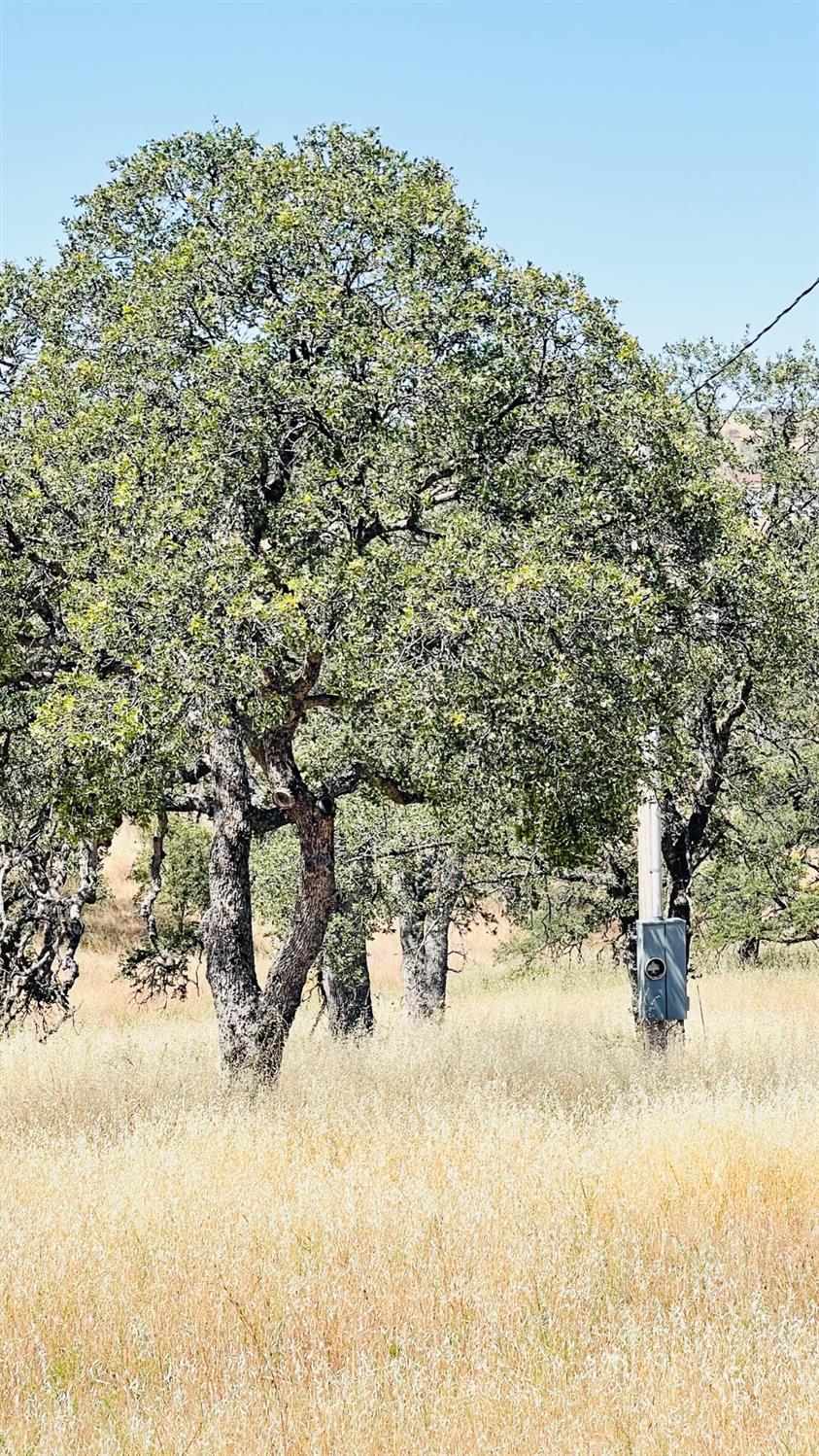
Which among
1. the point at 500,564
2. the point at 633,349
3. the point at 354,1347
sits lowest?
the point at 354,1347

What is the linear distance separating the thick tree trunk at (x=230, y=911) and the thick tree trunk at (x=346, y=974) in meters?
5.43

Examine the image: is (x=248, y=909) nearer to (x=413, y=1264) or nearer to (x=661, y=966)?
(x=661, y=966)

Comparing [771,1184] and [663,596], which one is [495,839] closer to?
[663,596]

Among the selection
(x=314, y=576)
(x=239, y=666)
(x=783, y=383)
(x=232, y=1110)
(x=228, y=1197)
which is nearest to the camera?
(x=228, y=1197)

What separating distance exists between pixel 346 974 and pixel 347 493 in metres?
10.0

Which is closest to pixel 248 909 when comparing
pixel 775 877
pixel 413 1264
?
pixel 413 1264

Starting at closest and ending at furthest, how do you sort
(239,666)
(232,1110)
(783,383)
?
(239,666), (232,1110), (783,383)

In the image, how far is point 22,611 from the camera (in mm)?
11633

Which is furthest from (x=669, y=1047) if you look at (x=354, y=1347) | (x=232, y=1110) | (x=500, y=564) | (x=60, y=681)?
(x=354, y=1347)

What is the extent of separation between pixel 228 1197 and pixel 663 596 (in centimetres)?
564

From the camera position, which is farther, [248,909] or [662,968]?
[662,968]

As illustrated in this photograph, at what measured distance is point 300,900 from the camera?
13.0m

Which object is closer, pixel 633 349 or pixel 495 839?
pixel 633 349

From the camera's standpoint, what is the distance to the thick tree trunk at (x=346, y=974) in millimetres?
18750
